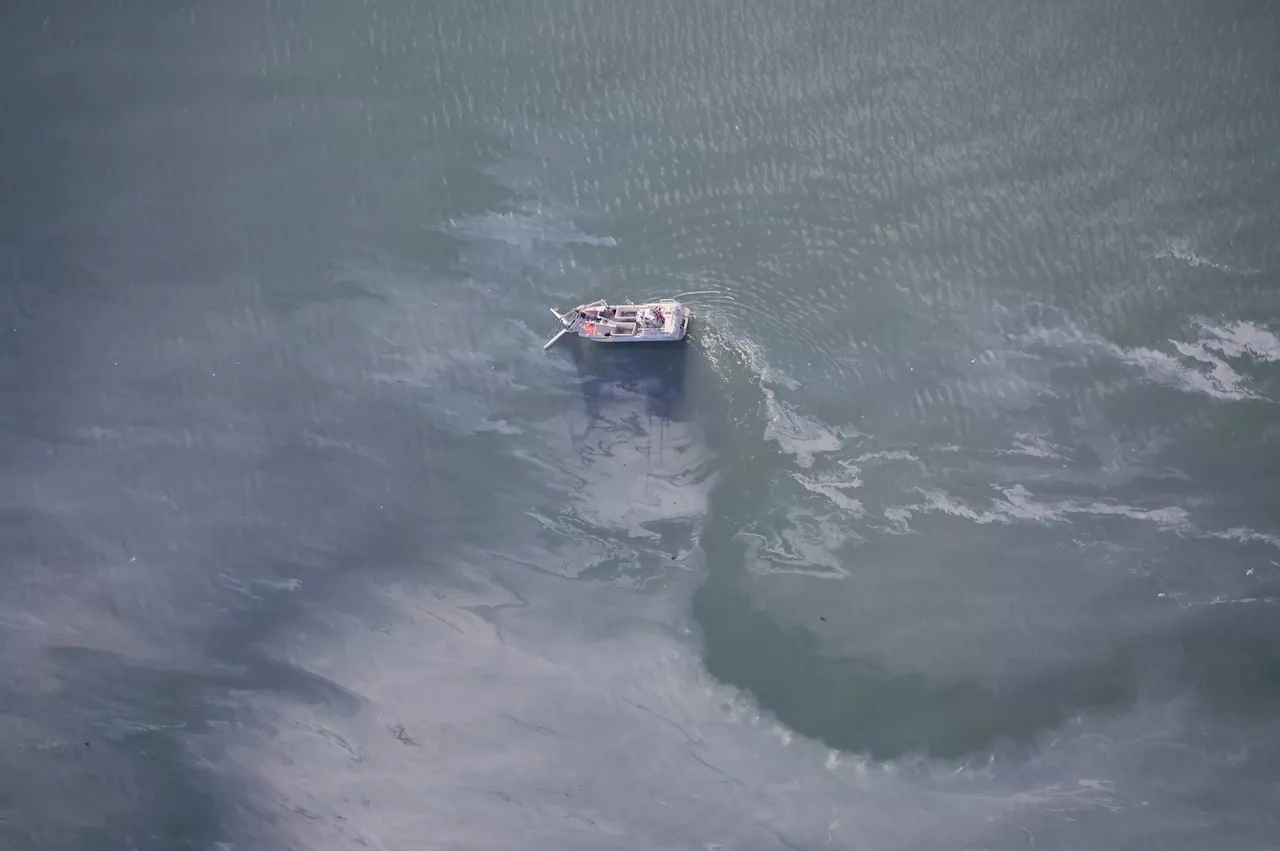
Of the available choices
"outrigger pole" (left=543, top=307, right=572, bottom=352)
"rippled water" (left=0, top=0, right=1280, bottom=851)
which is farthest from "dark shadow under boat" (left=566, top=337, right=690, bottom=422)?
"outrigger pole" (left=543, top=307, right=572, bottom=352)

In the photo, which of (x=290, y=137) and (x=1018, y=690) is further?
(x=290, y=137)

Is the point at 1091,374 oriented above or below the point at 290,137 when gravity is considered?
below

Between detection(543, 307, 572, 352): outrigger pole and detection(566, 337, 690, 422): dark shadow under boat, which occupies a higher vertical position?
detection(543, 307, 572, 352): outrigger pole

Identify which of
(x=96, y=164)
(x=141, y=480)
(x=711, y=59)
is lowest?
(x=141, y=480)

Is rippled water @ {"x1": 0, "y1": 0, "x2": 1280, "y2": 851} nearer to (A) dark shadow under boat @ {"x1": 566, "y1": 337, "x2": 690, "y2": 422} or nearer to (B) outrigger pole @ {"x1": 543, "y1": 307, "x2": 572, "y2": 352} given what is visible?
(A) dark shadow under boat @ {"x1": 566, "y1": 337, "x2": 690, "y2": 422}

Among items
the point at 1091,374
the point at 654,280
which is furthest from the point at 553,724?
the point at 1091,374

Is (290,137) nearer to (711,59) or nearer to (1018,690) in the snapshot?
(711,59)

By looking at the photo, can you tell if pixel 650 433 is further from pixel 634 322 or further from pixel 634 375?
pixel 634 322
